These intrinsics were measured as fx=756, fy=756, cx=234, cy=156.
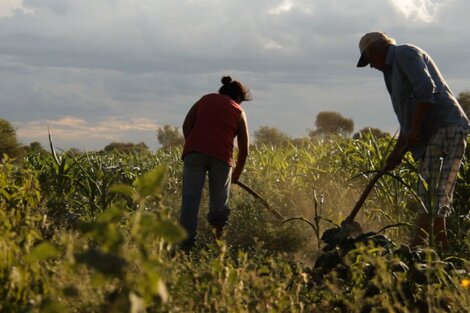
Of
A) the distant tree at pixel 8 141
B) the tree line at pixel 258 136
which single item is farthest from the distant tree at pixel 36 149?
the distant tree at pixel 8 141

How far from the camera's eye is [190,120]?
256 inches

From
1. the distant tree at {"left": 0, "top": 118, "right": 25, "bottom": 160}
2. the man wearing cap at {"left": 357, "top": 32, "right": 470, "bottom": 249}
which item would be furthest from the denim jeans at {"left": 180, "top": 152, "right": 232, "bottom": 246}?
the distant tree at {"left": 0, "top": 118, "right": 25, "bottom": 160}

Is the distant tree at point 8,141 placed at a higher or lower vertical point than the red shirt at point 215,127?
lower

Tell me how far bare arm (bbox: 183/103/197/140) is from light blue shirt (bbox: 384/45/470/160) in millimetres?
1662

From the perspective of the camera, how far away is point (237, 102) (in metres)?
6.51

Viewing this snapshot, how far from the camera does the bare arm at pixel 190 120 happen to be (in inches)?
256

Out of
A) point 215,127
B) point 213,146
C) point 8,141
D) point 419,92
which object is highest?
point 419,92

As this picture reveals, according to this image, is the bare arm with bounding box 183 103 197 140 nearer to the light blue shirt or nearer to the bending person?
the bending person

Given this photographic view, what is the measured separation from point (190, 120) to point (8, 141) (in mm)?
15042

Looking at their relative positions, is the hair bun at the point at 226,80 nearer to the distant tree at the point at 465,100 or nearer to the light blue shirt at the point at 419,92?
the light blue shirt at the point at 419,92

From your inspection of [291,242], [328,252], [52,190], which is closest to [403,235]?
[291,242]

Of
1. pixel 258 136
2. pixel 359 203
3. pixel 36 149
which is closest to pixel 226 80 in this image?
pixel 359 203

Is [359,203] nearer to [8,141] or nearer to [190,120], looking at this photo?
[190,120]

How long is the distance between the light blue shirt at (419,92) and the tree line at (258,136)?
1.82 m
